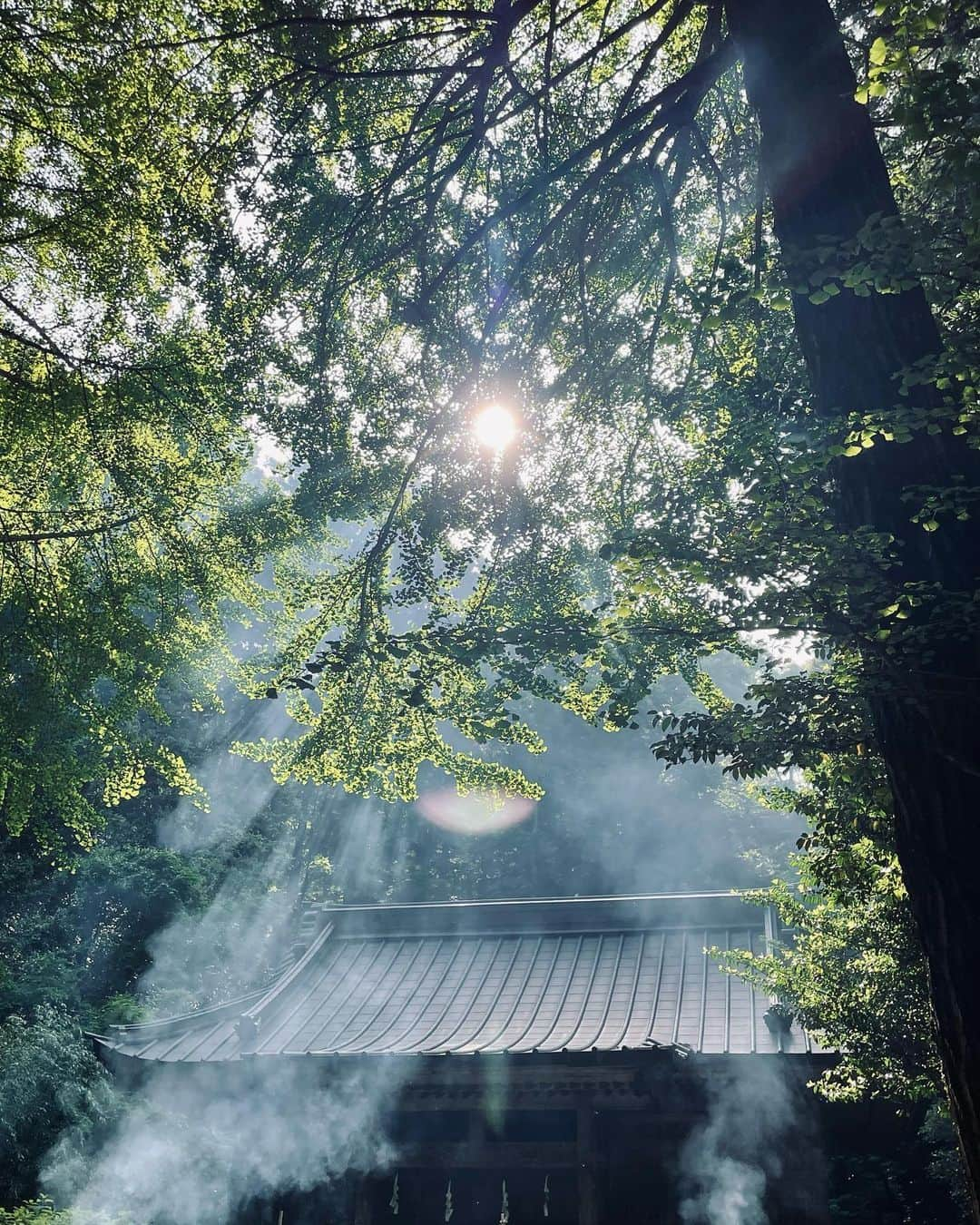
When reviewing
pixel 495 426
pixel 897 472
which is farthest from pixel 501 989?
pixel 897 472

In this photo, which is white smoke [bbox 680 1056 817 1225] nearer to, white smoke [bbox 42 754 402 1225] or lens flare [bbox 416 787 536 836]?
white smoke [bbox 42 754 402 1225]

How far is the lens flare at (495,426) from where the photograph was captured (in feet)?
23.1

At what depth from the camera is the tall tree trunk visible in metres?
3.13

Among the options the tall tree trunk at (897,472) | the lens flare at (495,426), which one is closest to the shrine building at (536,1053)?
the lens flare at (495,426)

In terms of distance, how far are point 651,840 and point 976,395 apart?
2353 centimetres

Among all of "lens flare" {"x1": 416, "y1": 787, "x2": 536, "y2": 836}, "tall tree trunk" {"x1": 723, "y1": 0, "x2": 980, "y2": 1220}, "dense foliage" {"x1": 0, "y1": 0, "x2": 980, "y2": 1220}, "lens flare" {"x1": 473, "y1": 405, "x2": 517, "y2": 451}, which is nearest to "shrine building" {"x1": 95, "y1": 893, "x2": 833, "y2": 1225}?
"dense foliage" {"x1": 0, "y1": 0, "x2": 980, "y2": 1220}

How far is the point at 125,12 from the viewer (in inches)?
230

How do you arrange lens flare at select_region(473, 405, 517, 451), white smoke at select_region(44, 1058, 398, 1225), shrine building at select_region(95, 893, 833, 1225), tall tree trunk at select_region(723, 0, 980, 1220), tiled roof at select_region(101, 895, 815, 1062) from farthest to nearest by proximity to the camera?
tiled roof at select_region(101, 895, 815, 1062) < white smoke at select_region(44, 1058, 398, 1225) < shrine building at select_region(95, 893, 833, 1225) < lens flare at select_region(473, 405, 517, 451) < tall tree trunk at select_region(723, 0, 980, 1220)

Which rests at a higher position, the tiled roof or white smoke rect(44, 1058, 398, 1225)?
the tiled roof

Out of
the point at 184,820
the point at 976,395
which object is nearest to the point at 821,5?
the point at 976,395

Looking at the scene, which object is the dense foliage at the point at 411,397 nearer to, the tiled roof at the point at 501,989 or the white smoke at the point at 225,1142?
the tiled roof at the point at 501,989

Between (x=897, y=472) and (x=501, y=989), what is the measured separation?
9.52m

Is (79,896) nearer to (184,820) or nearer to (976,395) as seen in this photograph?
(184,820)

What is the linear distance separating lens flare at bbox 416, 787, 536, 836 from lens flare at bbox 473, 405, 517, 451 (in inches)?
747
